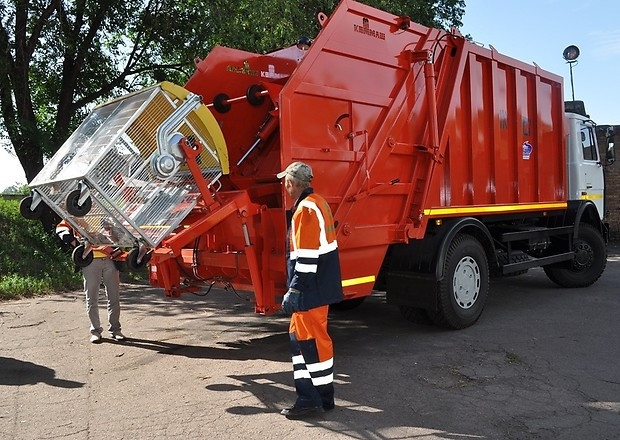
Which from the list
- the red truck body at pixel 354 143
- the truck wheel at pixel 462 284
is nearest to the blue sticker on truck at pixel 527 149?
the red truck body at pixel 354 143

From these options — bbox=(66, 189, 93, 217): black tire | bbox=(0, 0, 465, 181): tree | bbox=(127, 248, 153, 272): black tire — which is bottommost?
bbox=(127, 248, 153, 272): black tire

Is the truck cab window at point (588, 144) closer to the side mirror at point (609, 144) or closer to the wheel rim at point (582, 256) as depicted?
the side mirror at point (609, 144)

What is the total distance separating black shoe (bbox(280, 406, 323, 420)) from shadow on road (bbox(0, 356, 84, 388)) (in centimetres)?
188

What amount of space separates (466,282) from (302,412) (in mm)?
2885

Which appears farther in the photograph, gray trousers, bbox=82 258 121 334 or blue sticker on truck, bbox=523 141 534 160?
blue sticker on truck, bbox=523 141 534 160

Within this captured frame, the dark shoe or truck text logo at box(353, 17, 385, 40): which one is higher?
truck text logo at box(353, 17, 385, 40)

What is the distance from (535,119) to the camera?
746cm

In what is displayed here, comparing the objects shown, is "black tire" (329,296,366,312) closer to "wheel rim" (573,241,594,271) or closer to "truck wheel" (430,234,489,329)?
"truck wheel" (430,234,489,329)

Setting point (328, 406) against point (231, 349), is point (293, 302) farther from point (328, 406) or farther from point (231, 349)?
point (231, 349)

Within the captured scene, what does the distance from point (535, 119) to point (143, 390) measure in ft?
18.8

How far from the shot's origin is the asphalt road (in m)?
3.68

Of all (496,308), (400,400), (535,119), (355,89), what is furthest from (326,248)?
(535,119)

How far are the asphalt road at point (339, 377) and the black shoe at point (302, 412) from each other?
0.24 ft

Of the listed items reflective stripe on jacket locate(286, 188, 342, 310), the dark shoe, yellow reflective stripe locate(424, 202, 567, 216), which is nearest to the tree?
yellow reflective stripe locate(424, 202, 567, 216)
